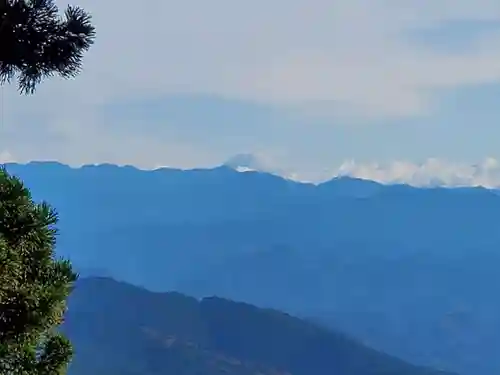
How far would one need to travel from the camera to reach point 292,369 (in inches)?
6845

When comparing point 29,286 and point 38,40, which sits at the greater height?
point 38,40

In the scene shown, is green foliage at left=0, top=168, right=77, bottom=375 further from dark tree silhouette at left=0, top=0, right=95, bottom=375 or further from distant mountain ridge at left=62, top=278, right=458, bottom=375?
distant mountain ridge at left=62, top=278, right=458, bottom=375

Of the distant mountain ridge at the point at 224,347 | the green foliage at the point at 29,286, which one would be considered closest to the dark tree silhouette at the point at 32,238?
the green foliage at the point at 29,286

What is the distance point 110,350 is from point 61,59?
19530 cm

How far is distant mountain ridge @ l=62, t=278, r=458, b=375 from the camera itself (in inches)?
6526

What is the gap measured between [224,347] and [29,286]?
589ft

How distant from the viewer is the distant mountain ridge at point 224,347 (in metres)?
166

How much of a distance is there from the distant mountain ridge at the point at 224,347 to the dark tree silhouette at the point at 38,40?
157 meters

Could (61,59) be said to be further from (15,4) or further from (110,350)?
(110,350)

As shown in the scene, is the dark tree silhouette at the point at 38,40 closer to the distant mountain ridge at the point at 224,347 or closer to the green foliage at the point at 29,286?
the green foliage at the point at 29,286

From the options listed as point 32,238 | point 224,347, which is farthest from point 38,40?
point 224,347

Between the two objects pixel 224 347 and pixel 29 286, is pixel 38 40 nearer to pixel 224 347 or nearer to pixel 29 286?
pixel 29 286

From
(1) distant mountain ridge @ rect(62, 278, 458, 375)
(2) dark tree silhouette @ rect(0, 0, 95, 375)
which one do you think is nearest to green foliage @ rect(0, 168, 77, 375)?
(2) dark tree silhouette @ rect(0, 0, 95, 375)

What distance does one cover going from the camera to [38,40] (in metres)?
3.77
